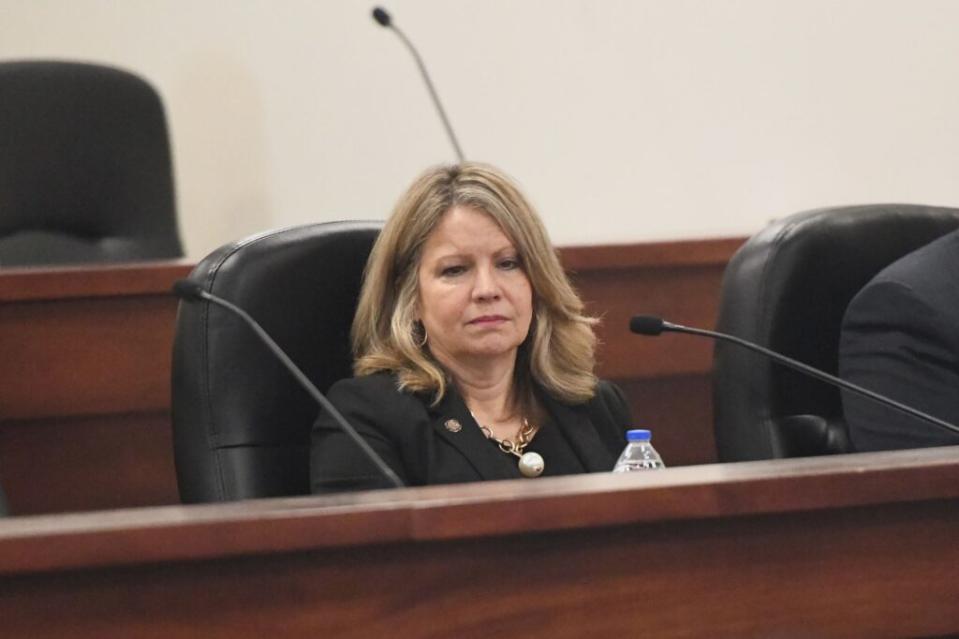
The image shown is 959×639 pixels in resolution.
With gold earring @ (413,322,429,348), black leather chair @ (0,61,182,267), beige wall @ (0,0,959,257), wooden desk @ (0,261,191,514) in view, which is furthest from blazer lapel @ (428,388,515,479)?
beige wall @ (0,0,959,257)

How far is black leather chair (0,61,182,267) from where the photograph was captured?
330 centimetres

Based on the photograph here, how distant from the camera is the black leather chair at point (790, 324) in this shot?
217 centimetres

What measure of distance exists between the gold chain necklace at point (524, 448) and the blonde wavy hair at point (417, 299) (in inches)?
2.3

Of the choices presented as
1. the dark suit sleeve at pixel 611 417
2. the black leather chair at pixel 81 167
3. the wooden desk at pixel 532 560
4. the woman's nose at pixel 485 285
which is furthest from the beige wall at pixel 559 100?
the wooden desk at pixel 532 560

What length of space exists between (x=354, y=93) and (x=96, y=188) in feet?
3.74

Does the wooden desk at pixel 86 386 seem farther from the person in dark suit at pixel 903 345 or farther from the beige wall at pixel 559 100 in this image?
the beige wall at pixel 559 100

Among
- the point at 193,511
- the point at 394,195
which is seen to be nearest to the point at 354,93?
the point at 394,195

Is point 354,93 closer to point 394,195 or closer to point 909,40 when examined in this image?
point 394,195

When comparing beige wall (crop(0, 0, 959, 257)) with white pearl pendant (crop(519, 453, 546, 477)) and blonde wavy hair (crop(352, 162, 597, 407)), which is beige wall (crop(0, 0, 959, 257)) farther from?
white pearl pendant (crop(519, 453, 546, 477))

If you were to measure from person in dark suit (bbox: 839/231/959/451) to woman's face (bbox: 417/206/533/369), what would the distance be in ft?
1.54

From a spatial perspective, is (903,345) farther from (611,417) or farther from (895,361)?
(611,417)

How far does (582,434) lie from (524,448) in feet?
0.29

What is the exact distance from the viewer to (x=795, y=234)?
2.21m

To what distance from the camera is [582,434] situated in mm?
2164
